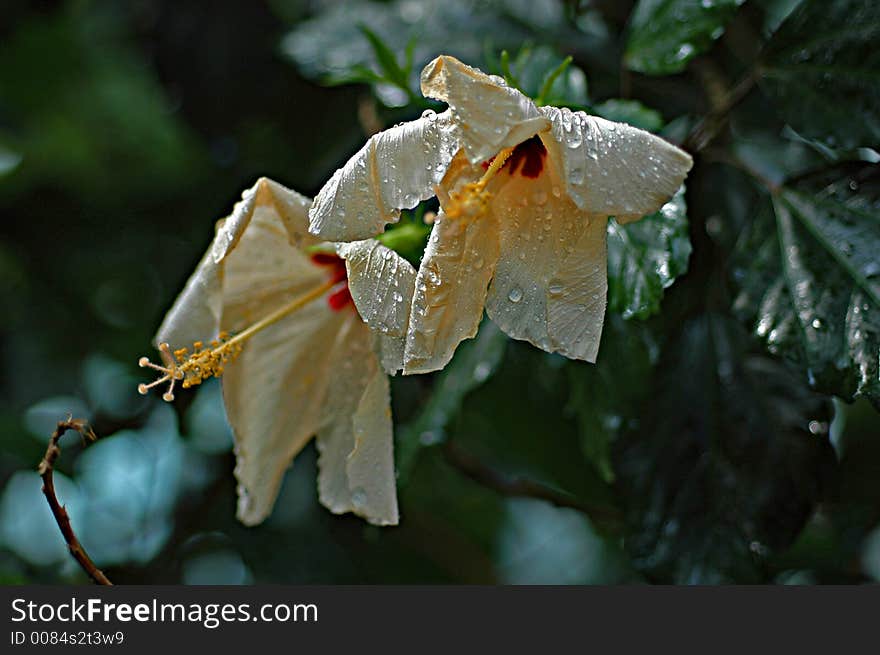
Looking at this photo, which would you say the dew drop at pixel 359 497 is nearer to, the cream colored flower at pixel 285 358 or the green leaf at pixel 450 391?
the cream colored flower at pixel 285 358

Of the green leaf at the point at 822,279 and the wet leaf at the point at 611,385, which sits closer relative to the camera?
the green leaf at the point at 822,279

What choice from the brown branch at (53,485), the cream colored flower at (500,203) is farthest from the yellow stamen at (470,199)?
the brown branch at (53,485)

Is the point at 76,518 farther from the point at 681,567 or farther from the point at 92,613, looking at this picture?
the point at 681,567

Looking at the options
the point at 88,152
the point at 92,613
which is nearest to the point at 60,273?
the point at 88,152

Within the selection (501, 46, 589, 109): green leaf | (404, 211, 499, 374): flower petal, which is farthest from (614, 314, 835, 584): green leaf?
(404, 211, 499, 374): flower petal

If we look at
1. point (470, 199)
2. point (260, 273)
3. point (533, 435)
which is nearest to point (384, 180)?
point (470, 199)

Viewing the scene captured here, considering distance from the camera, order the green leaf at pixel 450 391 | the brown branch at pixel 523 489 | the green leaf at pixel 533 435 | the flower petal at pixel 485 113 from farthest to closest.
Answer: the brown branch at pixel 523 489
the green leaf at pixel 533 435
the green leaf at pixel 450 391
the flower petal at pixel 485 113
